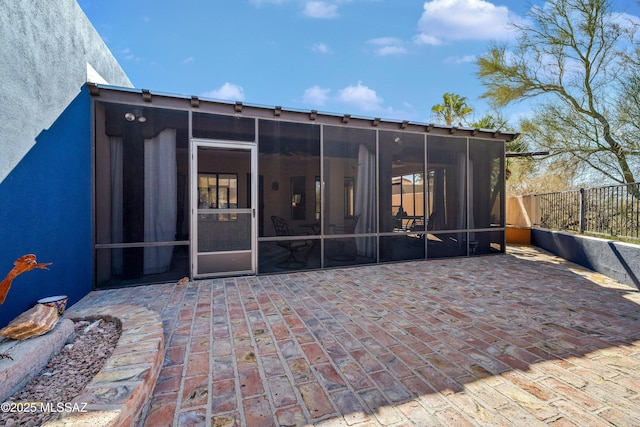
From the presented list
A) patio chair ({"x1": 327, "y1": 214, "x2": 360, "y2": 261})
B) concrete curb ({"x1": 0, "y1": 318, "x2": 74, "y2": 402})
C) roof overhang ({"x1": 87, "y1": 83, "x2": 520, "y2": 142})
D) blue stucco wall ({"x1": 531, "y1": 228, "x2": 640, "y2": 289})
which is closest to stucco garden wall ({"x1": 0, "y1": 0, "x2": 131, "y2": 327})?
roof overhang ({"x1": 87, "y1": 83, "x2": 520, "y2": 142})

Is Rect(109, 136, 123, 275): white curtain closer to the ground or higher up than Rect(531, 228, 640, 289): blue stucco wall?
higher up

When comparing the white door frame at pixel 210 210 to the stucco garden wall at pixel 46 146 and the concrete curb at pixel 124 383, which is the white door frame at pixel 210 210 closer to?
the stucco garden wall at pixel 46 146

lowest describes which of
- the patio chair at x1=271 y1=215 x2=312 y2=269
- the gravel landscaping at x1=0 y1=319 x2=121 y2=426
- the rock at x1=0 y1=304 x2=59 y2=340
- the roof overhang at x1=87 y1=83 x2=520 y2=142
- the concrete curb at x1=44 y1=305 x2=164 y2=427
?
the gravel landscaping at x1=0 y1=319 x2=121 y2=426

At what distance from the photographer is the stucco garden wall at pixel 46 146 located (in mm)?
2439

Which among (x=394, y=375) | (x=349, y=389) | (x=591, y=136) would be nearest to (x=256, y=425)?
(x=349, y=389)

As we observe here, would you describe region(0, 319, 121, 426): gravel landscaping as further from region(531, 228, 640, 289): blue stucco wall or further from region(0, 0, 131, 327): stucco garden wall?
region(531, 228, 640, 289): blue stucco wall

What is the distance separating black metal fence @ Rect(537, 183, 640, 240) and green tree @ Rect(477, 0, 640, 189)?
2.44 meters

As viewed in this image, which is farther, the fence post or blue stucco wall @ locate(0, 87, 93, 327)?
the fence post

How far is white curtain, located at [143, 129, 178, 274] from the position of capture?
14.3 ft

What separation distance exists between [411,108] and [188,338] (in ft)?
50.6

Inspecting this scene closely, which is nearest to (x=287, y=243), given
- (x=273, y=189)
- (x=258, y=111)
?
(x=273, y=189)

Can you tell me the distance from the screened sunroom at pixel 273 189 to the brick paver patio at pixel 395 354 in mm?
741

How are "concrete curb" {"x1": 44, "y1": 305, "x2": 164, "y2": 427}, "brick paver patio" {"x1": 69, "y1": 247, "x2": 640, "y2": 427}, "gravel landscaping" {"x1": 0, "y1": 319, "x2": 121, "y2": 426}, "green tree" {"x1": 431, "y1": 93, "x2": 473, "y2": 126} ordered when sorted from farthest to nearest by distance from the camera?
"green tree" {"x1": 431, "y1": 93, "x2": 473, "y2": 126} → "brick paver patio" {"x1": 69, "y1": 247, "x2": 640, "y2": 427} → "gravel landscaping" {"x1": 0, "y1": 319, "x2": 121, "y2": 426} → "concrete curb" {"x1": 44, "y1": 305, "x2": 164, "y2": 427}

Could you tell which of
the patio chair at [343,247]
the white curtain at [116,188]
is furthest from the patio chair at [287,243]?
the white curtain at [116,188]
